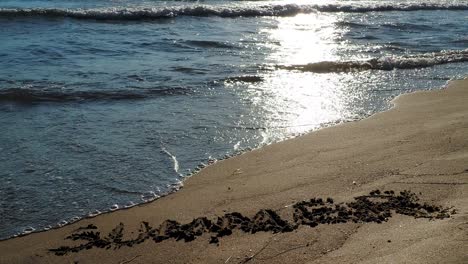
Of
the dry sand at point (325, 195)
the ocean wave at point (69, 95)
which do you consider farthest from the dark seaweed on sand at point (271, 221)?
the ocean wave at point (69, 95)

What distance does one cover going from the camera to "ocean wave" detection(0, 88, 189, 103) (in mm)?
6633

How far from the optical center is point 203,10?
15.8 m

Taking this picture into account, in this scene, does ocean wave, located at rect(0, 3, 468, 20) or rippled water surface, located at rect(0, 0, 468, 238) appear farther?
ocean wave, located at rect(0, 3, 468, 20)

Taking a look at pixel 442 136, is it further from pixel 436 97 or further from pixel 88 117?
pixel 88 117

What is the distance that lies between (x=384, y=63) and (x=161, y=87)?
13.1 ft

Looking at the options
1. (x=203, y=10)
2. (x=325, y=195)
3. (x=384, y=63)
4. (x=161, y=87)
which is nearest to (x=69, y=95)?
(x=161, y=87)

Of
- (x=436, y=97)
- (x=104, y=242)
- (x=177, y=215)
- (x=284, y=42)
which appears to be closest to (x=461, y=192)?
(x=177, y=215)

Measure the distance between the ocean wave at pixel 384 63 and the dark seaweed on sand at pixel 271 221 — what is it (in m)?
5.13

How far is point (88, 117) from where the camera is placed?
5957 millimetres

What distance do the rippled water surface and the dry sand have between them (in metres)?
0.27

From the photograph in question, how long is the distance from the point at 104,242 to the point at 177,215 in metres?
0.56

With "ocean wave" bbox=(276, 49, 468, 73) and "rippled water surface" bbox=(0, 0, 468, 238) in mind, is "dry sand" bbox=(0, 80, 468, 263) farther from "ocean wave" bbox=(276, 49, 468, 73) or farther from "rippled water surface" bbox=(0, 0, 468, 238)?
"ocean wave" bbox=(276, 49, 468, 73)

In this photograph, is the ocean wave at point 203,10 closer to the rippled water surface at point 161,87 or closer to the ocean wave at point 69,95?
the rippled water surface at point 161,87

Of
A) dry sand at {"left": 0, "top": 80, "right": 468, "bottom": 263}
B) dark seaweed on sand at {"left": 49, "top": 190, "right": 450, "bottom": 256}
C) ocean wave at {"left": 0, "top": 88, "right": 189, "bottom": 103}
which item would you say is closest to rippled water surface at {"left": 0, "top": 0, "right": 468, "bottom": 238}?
ocean wave at {"left": 0, "top": 88, "right": 189, "bottom": 103}
